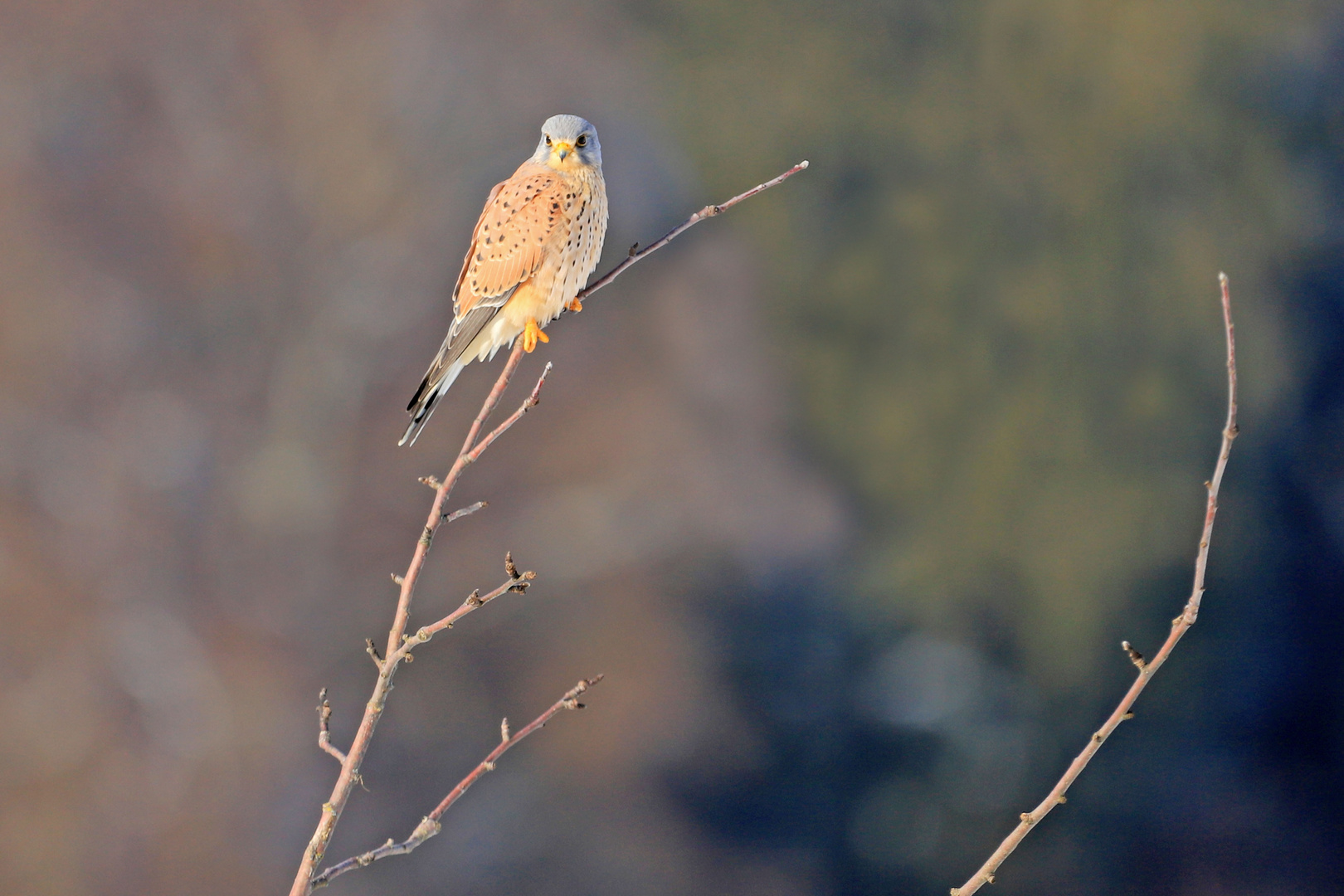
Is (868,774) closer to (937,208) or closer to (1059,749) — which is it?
(1059,749)

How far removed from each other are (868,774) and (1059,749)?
1.39 m

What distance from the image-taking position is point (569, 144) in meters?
2.10

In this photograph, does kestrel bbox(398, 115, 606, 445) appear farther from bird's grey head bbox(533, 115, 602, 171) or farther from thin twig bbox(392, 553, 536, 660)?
thin twig bbox(392, 553, 536, 660)

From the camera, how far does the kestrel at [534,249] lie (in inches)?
79.6

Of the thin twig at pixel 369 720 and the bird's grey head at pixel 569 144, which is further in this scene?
the bird's grey head at pixel 569 144

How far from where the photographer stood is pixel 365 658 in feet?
22.0

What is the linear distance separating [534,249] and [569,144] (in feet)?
0.77

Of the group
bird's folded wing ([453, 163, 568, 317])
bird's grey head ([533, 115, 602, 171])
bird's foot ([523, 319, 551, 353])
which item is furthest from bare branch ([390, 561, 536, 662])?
bird's grey head ([533, 115, 602, 171])

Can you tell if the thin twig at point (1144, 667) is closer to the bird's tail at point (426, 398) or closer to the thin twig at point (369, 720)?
the thin twig at point (369, 720)

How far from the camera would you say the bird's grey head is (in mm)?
2096

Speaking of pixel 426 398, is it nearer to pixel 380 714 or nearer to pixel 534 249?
pixel 534 249

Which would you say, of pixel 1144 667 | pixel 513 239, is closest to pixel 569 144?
pixel 513 239

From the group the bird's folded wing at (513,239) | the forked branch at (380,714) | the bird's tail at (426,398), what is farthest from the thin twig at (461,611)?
the bird's folded wing at (513,239)

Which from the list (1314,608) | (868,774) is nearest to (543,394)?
(868,774)
